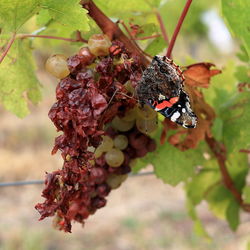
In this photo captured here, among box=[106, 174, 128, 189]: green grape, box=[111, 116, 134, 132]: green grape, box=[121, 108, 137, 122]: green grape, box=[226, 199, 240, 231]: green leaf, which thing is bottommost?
box=[226, 199, 240, 231]: green leaf

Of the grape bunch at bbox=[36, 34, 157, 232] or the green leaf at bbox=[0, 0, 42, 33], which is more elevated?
the green leaf at bbox=[0, 0, 42, 33]

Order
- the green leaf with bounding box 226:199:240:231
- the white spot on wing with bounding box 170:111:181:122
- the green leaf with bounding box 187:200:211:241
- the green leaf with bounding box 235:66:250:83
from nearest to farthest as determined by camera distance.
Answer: the white spot on wing with bounding box 170:111:181:122
the green leaf with bounding box 235:66:250:83
the green leaf with bounding box 226:199:240:231
the green leaf with bounding box 187:200:211:241

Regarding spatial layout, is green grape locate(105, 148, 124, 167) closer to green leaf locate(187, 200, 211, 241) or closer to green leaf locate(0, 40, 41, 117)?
green leaf locate(0, 40, 41, 117)

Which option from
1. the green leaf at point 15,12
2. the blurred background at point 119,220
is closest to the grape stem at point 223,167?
the green leaf at point 15,12

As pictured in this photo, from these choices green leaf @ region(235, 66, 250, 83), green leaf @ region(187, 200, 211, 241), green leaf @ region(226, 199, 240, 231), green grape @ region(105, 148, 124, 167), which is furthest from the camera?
green leaf @ region(187, 200, 211, 241)

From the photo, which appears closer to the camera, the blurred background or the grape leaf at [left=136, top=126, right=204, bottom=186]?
the grape leaf at [left=136, top=126, right=204, bottom=186]

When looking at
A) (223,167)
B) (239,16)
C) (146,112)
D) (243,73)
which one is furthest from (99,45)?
(223,167)

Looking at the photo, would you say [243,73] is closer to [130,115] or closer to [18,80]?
[130,115]

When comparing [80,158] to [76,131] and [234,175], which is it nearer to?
[76,131]

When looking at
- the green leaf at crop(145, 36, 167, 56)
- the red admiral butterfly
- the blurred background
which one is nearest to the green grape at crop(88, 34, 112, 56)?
the red admiral butterfly
